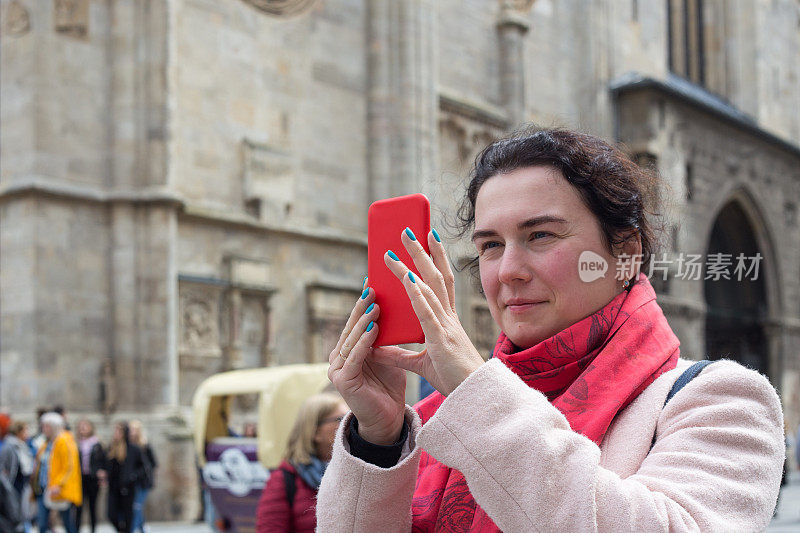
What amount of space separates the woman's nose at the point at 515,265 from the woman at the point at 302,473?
2.89 meters

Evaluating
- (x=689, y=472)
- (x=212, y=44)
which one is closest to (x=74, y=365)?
(x=212, y=44)

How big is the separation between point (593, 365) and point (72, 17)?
12.7m

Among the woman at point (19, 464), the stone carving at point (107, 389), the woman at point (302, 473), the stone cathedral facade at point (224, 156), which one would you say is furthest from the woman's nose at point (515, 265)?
the stone carving at point (107, 389)

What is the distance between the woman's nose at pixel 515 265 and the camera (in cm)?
177

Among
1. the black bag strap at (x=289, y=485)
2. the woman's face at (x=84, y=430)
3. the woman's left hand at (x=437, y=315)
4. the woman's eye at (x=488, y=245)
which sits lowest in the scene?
the woman's face at (x=84, y=430)

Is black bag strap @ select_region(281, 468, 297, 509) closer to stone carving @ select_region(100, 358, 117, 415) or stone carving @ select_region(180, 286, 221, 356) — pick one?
stone carving @ select_region(100, 358, 117, 415)

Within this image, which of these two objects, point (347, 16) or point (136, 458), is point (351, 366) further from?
point (347, 16)

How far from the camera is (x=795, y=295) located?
1098 inches

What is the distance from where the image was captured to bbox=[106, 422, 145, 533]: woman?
1059 cm

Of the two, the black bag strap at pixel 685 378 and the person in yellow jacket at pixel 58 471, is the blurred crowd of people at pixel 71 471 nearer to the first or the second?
the person in yellow jacket at pixel 58 471

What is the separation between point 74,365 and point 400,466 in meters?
11.6

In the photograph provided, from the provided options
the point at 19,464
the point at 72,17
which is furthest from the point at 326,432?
the point at 72,17
